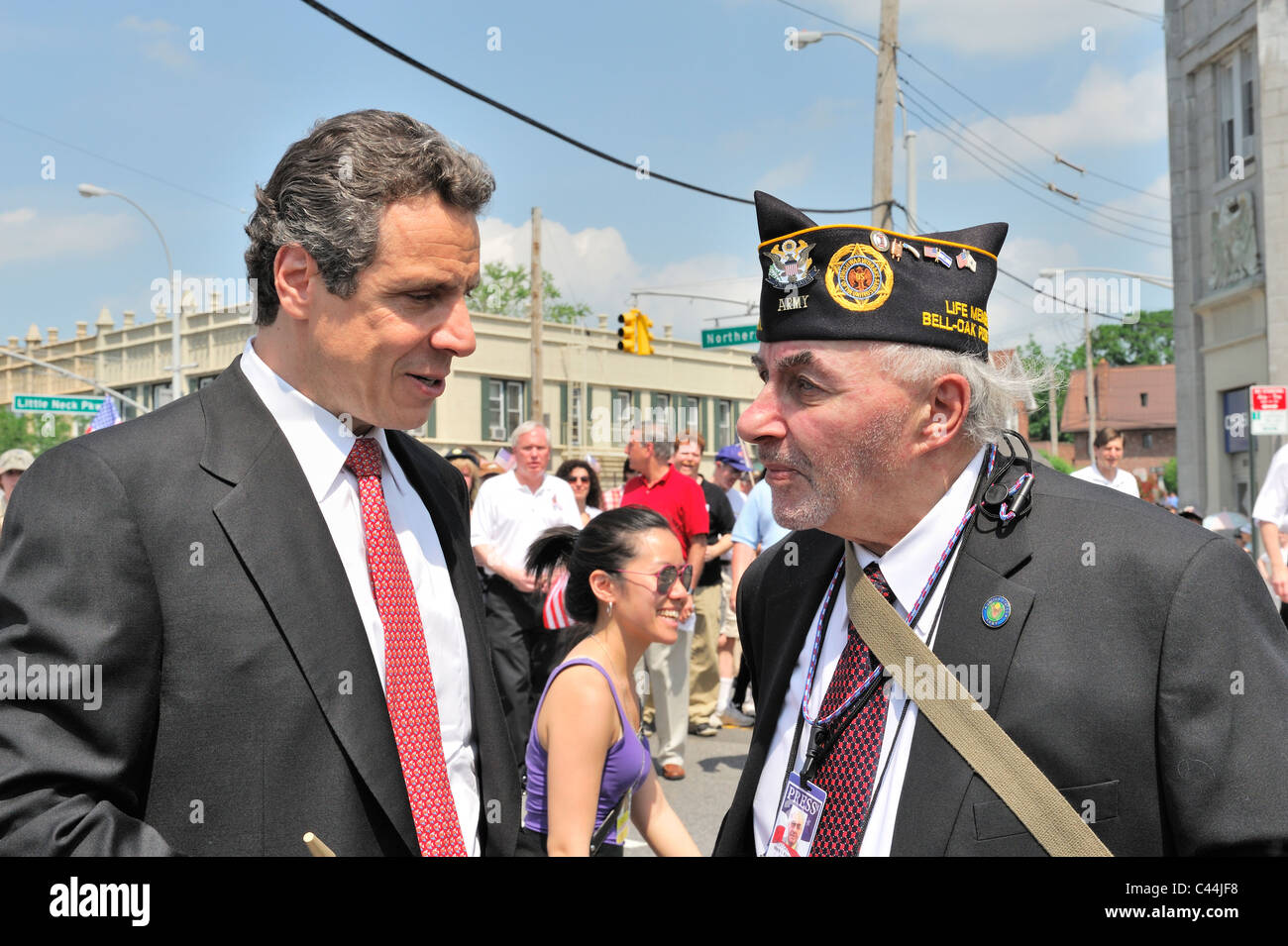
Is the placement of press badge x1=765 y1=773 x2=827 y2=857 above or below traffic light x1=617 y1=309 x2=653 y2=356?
below

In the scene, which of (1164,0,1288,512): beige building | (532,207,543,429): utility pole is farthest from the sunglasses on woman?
(532,207,543,429): utility pole

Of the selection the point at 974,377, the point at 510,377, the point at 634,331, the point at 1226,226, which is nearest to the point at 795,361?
the point at 974,377

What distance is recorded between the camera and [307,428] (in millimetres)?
2238

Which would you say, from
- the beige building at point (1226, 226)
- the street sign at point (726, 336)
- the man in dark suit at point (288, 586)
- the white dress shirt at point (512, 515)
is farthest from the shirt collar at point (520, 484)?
the beige building at point (1226, 226)

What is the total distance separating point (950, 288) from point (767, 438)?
0.43 m

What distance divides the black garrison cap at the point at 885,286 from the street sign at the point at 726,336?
1879cm

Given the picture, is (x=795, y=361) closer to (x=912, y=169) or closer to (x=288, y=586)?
(x=288, y=586)

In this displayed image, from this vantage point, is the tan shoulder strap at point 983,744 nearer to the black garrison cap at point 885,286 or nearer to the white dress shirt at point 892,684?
the white dress shirt at point 892,684

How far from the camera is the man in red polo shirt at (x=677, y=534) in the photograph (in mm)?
8141

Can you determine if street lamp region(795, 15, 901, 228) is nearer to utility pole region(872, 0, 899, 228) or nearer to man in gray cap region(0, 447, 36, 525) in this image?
utility pole region(872, 0, 899, 228)

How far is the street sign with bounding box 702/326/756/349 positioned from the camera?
21422 mm

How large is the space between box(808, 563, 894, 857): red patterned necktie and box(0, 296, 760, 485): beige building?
119 ft
